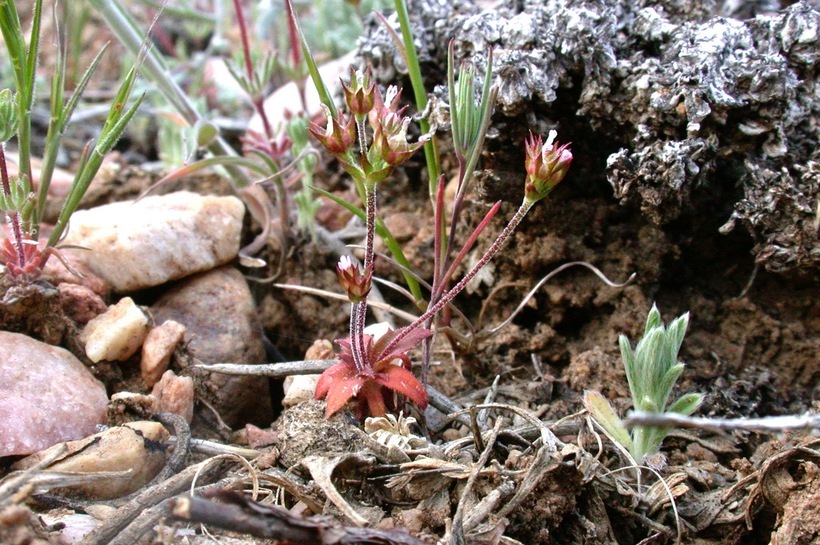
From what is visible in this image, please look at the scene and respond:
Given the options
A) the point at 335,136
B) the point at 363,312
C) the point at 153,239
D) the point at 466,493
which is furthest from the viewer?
the point at 153,239

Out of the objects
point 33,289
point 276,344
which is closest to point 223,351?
point 276,344

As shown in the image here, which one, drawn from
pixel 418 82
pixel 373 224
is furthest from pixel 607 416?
pixel 418 82

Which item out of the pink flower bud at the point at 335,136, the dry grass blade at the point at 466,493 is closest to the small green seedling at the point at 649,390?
the dry grass blade at the point at 466,493

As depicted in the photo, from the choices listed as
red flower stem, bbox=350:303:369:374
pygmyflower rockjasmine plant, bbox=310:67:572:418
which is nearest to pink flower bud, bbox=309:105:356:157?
pygmyflower rockjasmine plant, bbox=310:67:572:418

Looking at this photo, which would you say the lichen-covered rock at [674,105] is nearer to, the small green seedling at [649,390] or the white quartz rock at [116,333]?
the small green seedling at [649,390]

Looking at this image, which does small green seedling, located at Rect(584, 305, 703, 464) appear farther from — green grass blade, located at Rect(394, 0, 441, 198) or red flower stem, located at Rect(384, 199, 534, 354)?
green grass blade, located at Rect(394, 0, 441, 198)

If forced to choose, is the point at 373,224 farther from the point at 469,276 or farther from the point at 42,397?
the point at 42,397
